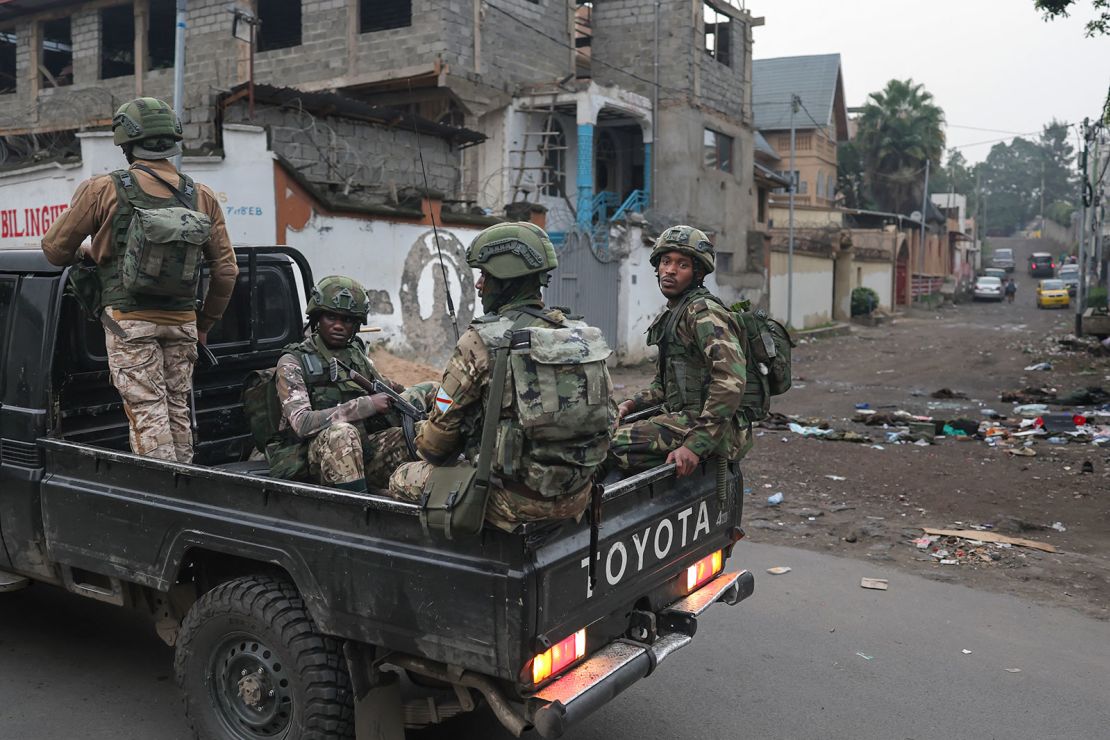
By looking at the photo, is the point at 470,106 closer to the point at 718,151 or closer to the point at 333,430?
the point at 718,151

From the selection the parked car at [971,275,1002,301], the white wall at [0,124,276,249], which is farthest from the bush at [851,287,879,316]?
the white wall at [0,124,276,249]

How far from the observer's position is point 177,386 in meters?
4.11

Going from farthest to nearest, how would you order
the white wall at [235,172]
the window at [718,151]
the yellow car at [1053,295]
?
1. the yellow car at [1053,295]
2. the window at [718,151]
3. the white wall at [235,172]

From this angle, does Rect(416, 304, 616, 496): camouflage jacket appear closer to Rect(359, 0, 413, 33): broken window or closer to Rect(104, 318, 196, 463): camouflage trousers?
Rect(104, 318, 196, 463): camouflage trousers

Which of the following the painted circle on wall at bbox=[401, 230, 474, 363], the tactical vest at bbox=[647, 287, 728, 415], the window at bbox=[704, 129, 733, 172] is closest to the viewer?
the tactical vest at bbox=[647, 287, 728, 415]

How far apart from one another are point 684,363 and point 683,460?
29.8 inches

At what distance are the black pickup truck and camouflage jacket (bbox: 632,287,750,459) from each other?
179 millimetres

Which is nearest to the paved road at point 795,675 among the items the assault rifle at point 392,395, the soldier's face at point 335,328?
the assault rifle at point 392,395

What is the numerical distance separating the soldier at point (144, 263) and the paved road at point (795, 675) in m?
1.09

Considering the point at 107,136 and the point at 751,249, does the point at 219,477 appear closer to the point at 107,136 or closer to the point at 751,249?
the point at 107,136

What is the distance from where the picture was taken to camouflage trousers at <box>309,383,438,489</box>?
3590mm

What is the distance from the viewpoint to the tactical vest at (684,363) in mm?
4148

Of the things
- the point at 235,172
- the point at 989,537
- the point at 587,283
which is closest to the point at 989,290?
the point at 587,283

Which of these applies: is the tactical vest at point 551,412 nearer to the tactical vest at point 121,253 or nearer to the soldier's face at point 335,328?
the soldier's face at point 335,328
